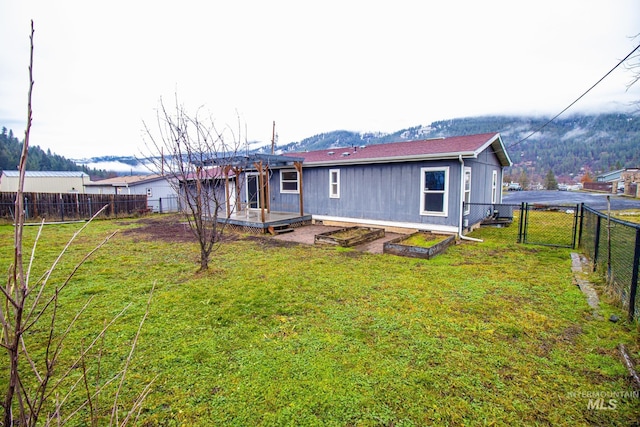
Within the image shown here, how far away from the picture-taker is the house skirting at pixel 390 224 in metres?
9.36

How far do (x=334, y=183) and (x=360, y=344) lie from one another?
875 cm

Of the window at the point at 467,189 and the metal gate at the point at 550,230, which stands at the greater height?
the window at the point at 467,189

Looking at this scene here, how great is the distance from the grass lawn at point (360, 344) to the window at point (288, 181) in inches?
283

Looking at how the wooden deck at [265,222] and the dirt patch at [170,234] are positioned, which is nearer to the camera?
the dirt patch at [170,234]

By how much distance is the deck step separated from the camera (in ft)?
35.0

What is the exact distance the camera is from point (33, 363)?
1874mm

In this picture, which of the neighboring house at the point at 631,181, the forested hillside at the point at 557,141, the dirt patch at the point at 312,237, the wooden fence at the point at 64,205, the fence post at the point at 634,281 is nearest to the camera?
the fence post at the point at 634,281

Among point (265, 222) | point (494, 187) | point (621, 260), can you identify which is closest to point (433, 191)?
point (494, 187)

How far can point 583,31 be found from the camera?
1002cm

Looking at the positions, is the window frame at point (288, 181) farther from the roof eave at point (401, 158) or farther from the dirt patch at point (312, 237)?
the dirt patch at point (312, 237)

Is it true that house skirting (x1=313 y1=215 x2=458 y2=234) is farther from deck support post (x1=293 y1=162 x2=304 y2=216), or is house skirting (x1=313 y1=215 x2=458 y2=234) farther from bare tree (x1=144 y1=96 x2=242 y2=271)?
bare tree (x1=144 y1=96 x2=242 y2=271)

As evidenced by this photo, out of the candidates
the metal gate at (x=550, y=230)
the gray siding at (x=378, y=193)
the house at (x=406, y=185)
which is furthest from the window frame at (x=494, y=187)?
the gray siding at (x=378, y=193)

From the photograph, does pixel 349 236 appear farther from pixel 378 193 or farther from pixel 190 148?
pixel 190 148

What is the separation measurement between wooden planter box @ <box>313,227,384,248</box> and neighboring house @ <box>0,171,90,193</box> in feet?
93.8
